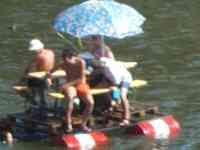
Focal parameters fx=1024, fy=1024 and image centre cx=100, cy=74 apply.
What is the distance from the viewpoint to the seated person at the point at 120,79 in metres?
19.3

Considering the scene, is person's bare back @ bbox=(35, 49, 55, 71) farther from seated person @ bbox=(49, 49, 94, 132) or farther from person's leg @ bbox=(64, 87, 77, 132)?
person's leg @ bbox=(64, 87, 77, 132)

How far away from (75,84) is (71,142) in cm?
108

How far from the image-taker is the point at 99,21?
1947 cm

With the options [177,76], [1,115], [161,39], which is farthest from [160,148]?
[161,39]

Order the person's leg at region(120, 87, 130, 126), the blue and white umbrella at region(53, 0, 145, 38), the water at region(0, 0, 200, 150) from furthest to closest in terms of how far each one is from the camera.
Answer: the water at region(0, 0, 200, 150), the blue and white umbrella at region(53, 0, 145, 38), the person's leg at region(120, 87, 130, 126)

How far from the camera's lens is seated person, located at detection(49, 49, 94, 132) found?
1869 cm

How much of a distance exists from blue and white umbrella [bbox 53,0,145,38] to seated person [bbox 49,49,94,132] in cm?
59

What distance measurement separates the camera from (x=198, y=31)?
2931 centimetres

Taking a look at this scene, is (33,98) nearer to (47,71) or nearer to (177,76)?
(47,71)

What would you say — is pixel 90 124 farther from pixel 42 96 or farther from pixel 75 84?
pixel 42 96

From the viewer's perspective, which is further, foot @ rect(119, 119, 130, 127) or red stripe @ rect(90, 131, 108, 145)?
foot @ rect(119, 119, 130, 127)

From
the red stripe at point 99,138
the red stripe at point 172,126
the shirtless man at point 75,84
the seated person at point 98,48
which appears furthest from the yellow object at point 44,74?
the red stripe at point 172,126

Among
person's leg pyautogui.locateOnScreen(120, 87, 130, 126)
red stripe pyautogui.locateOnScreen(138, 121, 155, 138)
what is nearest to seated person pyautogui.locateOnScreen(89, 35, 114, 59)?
person's leg pyautogui.locateOnScreen(120, 87, 130, 126)

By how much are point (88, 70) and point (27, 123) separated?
5.10 ft
